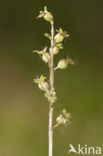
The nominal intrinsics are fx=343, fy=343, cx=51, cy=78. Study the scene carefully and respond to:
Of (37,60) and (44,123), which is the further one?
(37,60)

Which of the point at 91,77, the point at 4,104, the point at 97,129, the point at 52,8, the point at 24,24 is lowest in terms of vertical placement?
the point at 97,129

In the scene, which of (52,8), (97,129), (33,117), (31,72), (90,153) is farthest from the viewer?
(52,8)

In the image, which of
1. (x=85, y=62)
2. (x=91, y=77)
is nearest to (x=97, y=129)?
(x=91, y=77)

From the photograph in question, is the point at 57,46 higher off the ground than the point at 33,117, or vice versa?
the point at 33,117

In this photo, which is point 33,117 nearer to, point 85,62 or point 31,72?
point 31,72

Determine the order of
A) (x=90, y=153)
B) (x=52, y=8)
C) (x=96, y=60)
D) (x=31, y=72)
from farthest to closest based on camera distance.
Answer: (x=52, y=8)
(x=96, y=60)
(x=31, y=72)
(x=90, y=153)

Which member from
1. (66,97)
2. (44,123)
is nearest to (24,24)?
(66,97)

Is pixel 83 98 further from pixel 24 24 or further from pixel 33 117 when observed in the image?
pixel 24 24
